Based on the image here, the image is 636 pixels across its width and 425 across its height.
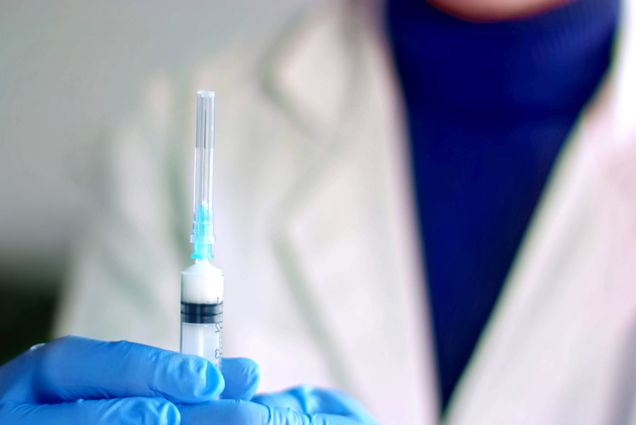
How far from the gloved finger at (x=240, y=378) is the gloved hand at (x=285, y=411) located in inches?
0.7

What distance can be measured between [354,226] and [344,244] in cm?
3

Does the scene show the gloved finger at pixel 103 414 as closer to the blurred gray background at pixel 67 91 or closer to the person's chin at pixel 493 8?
the blurred gray background at pixel 67 91

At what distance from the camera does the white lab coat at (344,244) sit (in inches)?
31.8

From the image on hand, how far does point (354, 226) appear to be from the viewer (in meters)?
0.88

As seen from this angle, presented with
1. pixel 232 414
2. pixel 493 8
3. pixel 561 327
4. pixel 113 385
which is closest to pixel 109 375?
pixel 113 385

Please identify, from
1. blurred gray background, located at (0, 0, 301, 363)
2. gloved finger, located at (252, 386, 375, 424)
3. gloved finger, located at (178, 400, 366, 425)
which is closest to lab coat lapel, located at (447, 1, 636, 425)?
gloved finger, located at (252, 386, 375, 424)

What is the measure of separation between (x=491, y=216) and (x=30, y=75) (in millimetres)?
614

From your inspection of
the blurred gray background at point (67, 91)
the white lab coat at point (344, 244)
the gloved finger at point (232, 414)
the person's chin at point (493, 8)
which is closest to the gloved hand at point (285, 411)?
the gloved finger at point (232, 414)

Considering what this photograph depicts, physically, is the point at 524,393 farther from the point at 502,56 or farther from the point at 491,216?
the point at 502,56

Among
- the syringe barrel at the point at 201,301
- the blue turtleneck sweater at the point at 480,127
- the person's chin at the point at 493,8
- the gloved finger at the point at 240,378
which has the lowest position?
the gloved finger at the point at 240,378

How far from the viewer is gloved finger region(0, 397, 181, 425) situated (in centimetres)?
60

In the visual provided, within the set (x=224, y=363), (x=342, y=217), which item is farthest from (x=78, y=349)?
(x=342, y=217)

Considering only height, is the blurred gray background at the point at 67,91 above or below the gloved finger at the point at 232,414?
above

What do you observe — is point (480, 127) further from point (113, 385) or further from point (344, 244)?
point (113, 385)
